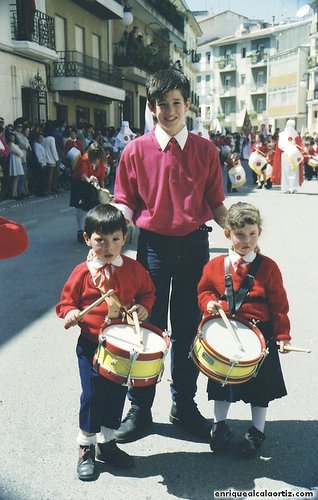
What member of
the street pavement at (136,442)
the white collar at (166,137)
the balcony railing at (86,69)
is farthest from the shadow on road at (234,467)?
the balcony railing at (86,69)

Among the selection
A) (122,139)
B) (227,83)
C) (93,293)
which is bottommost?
(93,293)

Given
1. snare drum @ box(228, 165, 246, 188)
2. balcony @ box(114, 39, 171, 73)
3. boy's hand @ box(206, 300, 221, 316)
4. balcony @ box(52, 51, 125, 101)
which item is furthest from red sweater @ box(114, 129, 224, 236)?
balcony @ box(114, 39, 171, 73)

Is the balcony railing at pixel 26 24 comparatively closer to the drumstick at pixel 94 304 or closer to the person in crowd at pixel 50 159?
the person in crowd at pixel 50 159

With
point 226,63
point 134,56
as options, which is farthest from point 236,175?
point 226,63

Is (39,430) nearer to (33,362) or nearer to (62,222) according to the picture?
(33,362)

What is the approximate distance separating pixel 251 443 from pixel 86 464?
87cm

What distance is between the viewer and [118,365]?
2789mm

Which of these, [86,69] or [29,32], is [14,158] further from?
[86,69]

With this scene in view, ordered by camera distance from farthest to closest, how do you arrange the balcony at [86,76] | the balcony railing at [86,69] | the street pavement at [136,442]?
1. the balcony railing at [86,69]
2. the balcony at [86,76]
3. the street pavement at [136,442]

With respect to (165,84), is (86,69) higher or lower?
higher

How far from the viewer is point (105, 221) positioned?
303 centimetres

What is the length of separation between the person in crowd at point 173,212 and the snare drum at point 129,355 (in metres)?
0.66

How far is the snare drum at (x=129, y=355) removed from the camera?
275cm

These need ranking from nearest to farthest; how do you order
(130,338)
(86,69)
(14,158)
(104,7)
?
(130,338) → (14,158) → (86,69) → (104,7)
